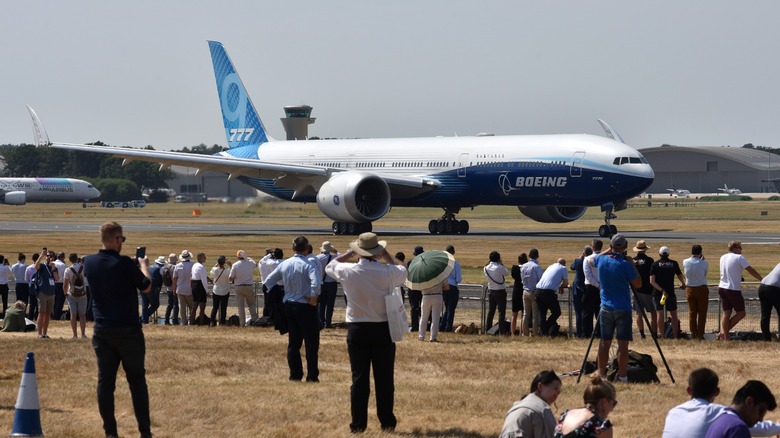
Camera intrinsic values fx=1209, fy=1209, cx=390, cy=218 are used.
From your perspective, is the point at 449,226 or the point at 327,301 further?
the point at 449,226

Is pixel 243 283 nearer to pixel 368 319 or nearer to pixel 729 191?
pixel 368 319

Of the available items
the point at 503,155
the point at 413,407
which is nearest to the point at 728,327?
the point at 413,407

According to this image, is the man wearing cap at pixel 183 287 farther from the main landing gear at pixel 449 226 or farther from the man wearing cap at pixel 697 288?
the main landing gear at pixel 449 226

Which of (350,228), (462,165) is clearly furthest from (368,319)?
(462,165)

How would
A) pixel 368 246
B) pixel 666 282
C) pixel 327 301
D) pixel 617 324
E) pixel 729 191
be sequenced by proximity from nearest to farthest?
pixel 368 246 < pixel 617 324 < pixel 666 282 < pixel 327 301 < pixel 729 191

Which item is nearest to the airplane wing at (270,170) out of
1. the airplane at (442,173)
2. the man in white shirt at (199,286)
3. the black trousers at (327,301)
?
the airplane at (442,173)

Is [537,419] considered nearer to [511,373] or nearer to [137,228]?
[511,373]

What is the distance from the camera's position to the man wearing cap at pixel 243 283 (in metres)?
23.1

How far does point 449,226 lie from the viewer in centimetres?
5312

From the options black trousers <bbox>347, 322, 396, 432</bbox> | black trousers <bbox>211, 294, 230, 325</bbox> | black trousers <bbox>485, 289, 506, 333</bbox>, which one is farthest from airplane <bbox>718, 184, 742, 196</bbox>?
black trousers <bbox>347, 322, 396, 432</bbox>

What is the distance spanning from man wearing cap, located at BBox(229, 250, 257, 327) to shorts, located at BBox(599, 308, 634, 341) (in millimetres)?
9508

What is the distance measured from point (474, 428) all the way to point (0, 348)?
9.36 m

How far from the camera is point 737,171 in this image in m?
163

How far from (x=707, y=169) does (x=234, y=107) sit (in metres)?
113
